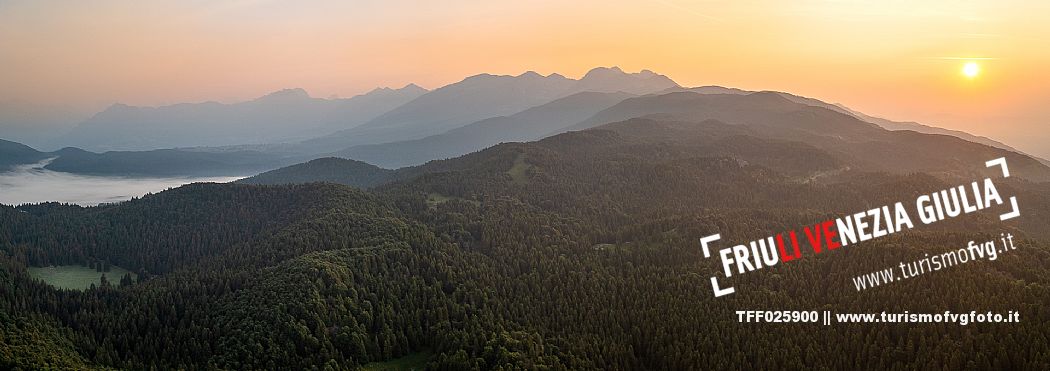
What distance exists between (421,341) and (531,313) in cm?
2460

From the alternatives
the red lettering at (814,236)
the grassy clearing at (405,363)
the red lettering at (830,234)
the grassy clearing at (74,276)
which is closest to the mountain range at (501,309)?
the grassy clearing at (405,363)

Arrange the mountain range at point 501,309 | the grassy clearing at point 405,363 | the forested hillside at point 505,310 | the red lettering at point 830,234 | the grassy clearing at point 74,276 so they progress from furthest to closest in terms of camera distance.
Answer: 1. the grassy clearing at point 74,276
2. the red lettering at point 830,234
3. the grassy clearing at point 405,363
4. the mountain range at point 501,309
5. the forested hillside at point 505,310

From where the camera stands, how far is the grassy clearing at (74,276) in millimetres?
153750

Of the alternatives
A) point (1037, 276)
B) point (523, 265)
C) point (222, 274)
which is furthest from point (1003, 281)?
point (222, 274)

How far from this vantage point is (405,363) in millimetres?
104688

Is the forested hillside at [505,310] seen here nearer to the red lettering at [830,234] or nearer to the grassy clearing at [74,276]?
the grassy clearing at [74,276]

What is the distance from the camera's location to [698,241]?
167125mm

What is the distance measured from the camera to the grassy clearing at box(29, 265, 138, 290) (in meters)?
154

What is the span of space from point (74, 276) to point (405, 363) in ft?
418

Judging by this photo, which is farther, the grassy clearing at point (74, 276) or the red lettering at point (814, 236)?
the red lettering at point (814, 236)

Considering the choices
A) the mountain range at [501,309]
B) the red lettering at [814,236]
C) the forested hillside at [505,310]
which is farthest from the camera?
the red lettering at [814,236]

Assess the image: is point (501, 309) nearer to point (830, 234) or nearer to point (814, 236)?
point (814, 236)

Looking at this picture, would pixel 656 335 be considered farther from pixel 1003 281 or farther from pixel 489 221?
pixel 489 221

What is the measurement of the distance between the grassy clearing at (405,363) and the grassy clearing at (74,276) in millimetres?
106097
